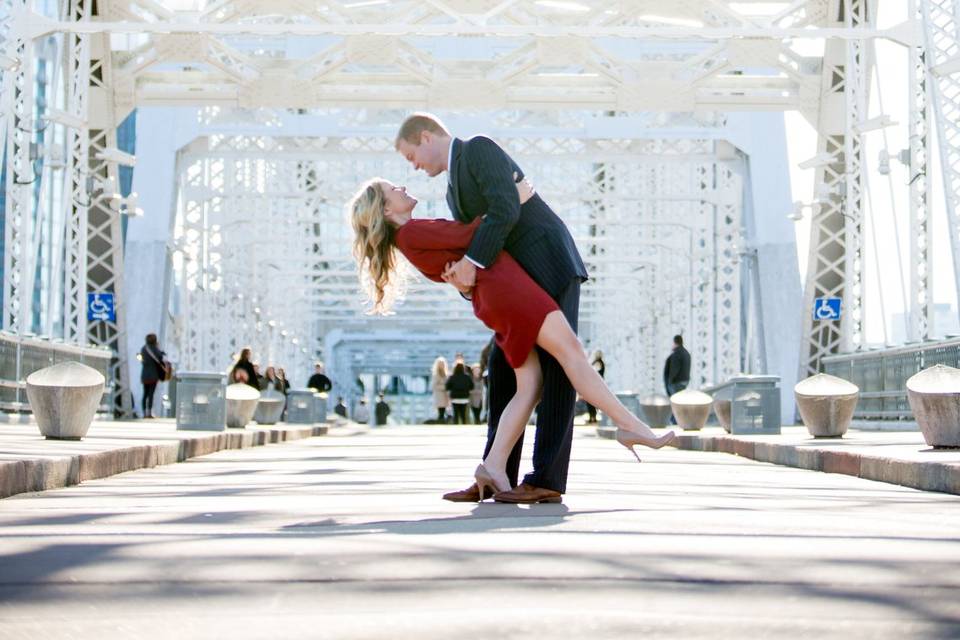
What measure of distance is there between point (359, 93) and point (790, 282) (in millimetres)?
9920

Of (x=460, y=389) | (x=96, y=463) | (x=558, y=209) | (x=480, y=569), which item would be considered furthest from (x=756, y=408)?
(x=558, y=209)

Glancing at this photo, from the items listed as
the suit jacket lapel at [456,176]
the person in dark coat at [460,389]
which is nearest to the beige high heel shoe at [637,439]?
the suit jacket lapel at [456,176]

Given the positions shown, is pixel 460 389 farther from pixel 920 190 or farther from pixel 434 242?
pixel 434 242

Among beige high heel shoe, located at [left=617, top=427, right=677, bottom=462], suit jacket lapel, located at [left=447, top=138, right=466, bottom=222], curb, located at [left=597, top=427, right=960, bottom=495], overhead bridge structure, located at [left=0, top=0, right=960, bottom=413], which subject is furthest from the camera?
overhead bridge structure, located at [left=0, top=0, right=960, bottom=413]

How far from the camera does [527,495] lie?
240 inches

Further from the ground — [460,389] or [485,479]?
[460,389]

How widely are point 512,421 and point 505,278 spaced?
0.57m

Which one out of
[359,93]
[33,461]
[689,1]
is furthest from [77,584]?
[359,93]

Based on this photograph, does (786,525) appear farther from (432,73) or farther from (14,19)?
(432,73)

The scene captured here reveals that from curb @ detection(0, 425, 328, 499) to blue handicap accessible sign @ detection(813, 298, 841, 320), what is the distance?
14866 millimetres

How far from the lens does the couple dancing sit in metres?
6.22

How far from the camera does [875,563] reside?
3.85 m

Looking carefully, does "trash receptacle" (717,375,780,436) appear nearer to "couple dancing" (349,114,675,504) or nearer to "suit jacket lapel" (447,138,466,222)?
"couple dancing" (349,114,675,504)

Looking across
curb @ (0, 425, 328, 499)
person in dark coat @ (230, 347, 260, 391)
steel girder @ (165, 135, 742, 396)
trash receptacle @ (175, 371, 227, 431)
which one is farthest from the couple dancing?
steel girder @ (165, 135, 742, 396)
